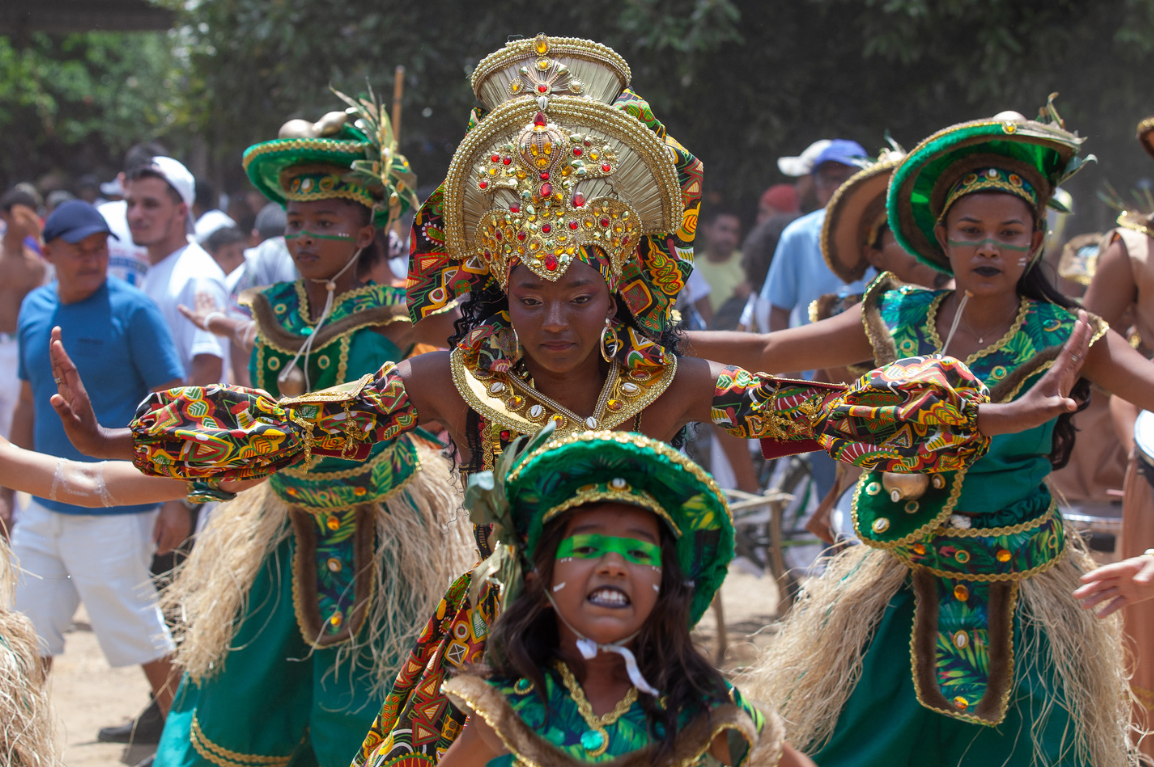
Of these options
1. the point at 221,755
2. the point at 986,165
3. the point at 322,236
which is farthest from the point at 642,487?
the point at 322,236

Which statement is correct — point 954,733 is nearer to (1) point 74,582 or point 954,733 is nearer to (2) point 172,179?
(1) point 74,582

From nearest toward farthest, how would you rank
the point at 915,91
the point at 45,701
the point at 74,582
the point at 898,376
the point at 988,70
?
1. the point at 898,376
2. the point at 45,701
3. the point at 74,582
4. the point at 988,70
5. the point at 915,91

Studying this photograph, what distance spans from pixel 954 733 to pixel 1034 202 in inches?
61.0

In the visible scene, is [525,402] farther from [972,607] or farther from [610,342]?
[972,607]

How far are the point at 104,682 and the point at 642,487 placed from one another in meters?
5.12

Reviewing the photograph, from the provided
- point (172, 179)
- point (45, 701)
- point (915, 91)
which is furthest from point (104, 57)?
point (45, 701)

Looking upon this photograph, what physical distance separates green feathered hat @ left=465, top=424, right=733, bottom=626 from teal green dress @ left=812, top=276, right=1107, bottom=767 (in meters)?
1.26

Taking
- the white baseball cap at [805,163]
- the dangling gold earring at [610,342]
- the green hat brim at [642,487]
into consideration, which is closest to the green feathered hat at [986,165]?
the dangling gold earring at [610,342]

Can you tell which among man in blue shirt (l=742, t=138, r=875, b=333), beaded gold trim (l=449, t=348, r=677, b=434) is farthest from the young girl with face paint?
man in blue shirt (l=742, t=138, r=875, b=333)

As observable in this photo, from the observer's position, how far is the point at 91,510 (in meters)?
5.28

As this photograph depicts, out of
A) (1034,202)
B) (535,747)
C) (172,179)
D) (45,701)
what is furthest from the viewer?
(172,179)

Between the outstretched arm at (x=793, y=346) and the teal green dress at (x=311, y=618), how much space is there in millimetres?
1253

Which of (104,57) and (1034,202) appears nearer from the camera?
(1034,202)

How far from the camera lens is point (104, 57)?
30.4 metres
